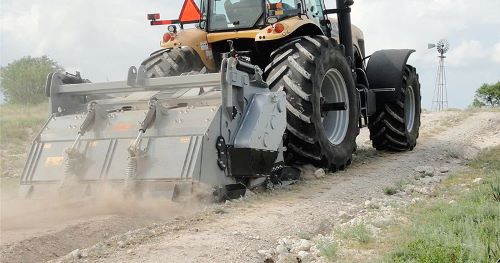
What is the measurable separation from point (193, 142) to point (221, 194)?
0.57m

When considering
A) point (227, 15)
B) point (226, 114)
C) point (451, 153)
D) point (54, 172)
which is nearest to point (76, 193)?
point (54, 172)

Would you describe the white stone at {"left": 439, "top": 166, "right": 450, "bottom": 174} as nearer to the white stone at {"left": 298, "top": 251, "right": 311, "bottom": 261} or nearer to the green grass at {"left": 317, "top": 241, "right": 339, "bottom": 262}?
the green grass at {"left": 317, "top": 241, "right": 339, "bottom": 262}

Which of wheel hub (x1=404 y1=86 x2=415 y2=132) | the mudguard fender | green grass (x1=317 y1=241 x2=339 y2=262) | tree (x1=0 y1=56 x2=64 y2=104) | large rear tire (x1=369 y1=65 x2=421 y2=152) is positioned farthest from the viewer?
tree (x1=0 y1=56 x2=64 y2=104)

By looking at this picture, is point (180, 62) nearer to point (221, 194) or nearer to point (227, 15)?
point (227, 15)

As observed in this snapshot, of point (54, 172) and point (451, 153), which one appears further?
point (451, 153)

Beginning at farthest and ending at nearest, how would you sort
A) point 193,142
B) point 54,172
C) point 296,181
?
point 296,181
point 54,172
point 193,142

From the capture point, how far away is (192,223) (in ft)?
15.7

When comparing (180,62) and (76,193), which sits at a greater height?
(180,62)

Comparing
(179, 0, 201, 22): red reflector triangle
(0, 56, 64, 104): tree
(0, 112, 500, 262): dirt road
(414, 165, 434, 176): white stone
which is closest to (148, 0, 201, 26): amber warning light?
(179, 0, 201, 22): red reflector triangle

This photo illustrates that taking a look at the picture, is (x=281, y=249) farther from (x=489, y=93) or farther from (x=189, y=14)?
(x=489, y=93)

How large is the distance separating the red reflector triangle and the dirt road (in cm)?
267

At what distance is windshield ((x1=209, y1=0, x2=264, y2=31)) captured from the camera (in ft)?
24.9

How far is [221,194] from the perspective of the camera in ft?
18.9

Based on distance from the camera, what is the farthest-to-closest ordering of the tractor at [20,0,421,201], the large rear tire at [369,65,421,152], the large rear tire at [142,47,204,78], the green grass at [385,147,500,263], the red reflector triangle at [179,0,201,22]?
1. the large rear tire at [369,65,421,152]
2. the red reflector triangle at [179,0,201,22]
3. the large rear tire at [142,47,204,78]
4. the tractor at [20,0,421,201]
5. the green grass at [385,147,500,263]
